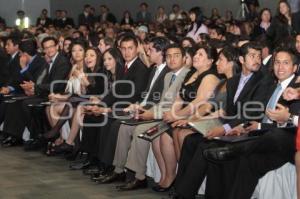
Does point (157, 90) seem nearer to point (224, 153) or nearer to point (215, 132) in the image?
point (215, 132)

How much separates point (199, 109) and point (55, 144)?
2.50 metres

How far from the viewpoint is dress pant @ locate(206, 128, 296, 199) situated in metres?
4.69

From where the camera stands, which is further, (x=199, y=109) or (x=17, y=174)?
(x=17, y=174)

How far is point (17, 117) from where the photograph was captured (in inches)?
334

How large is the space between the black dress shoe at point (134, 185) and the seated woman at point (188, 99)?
0.58 feet

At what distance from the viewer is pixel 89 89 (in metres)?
7.54

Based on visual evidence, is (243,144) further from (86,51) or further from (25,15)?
(25,15)

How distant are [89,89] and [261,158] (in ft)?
10.5

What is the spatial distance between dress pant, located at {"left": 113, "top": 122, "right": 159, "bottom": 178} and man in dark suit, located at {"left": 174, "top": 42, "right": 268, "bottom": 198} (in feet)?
2.04

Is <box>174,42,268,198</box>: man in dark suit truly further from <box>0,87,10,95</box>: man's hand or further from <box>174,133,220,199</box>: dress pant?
<box>0,87,10,95</box>: man's hand

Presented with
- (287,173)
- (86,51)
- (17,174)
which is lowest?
(17,174)

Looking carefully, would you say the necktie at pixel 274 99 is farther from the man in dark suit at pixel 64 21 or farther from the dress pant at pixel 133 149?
the man in dark suit at pixel 64 21

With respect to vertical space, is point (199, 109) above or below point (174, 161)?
above

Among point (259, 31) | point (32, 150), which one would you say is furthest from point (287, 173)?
point (259, 31)
